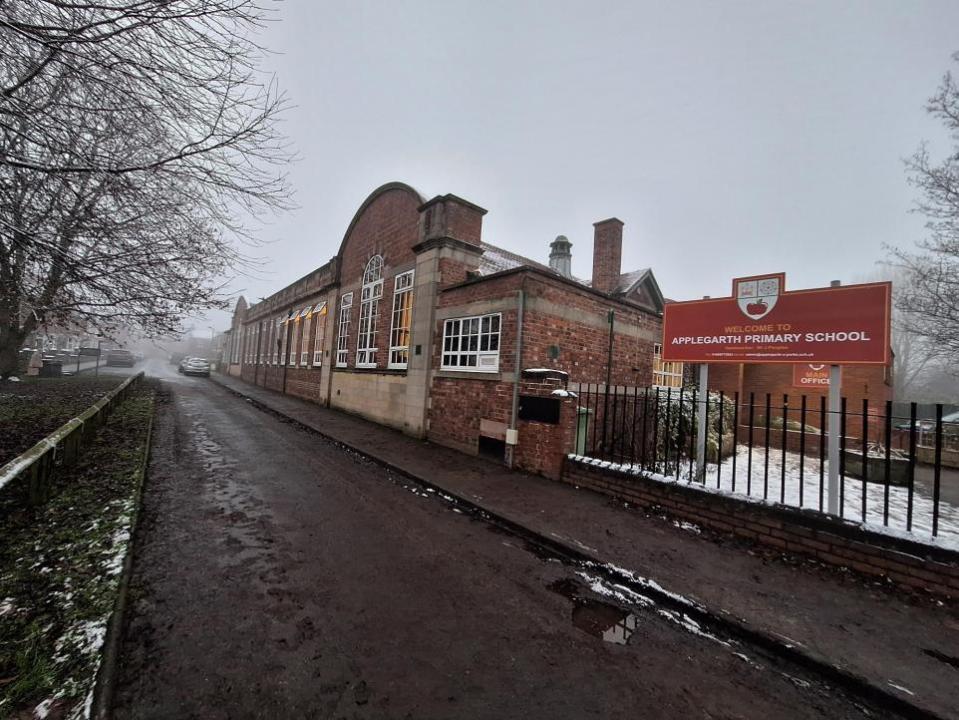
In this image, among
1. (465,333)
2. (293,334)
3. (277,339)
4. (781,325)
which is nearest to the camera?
(781,325)

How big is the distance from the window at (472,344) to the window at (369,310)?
4.75 m

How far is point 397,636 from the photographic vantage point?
9.48ft

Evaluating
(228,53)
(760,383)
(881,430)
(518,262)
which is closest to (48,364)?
(518,262)

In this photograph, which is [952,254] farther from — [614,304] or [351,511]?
[351,511]

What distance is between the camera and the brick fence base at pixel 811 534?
3660 millimetres

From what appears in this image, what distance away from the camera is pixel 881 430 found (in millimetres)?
15328

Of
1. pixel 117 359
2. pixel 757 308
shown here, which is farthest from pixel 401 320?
pixel 117 359

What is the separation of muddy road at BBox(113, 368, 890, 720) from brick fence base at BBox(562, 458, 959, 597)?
207cm

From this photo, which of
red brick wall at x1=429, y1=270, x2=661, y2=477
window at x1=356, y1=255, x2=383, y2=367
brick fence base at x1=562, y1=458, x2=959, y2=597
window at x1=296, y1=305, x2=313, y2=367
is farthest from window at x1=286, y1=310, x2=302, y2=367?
brick fence base at x1=562, y1=458, x2=959, y2=597

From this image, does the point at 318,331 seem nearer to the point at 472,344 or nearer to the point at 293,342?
the point at 293,342

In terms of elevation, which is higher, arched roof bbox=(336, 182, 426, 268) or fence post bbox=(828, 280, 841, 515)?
arched roof bbox=(336, 182, 426, 268)

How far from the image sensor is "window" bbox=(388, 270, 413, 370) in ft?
40.5

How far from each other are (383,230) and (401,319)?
3873mm

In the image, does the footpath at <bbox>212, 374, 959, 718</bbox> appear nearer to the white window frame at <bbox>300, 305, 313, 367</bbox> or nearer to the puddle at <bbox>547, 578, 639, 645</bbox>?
the puddle at <bbox>547, 578, 639, 645</bbox>
